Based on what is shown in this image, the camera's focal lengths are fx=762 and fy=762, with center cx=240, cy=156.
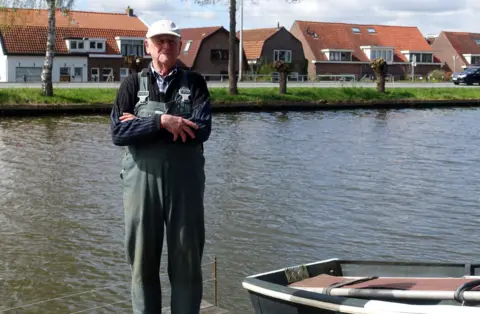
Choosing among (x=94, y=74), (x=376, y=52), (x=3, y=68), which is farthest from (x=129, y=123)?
(x=376, y=52)

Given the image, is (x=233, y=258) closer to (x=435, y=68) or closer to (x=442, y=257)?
(x=442, y=257)

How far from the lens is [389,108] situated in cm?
3666

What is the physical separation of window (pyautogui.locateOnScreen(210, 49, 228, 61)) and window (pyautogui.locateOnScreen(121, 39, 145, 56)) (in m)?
6.27

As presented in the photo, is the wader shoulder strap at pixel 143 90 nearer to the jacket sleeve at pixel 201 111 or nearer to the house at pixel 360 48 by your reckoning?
the jacket sleeve at pixel 201 111

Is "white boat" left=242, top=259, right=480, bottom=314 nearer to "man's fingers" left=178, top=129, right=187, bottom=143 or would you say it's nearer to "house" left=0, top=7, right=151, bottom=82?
"man's fingers" left=178, top=129, right=187, bottom=143

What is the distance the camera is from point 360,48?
73.3 m

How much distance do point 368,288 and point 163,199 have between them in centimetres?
176

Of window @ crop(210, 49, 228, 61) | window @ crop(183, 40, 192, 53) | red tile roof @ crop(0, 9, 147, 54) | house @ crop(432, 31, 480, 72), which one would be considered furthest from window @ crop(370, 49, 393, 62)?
red tile roof @ crop(0, 9, 147, 54)

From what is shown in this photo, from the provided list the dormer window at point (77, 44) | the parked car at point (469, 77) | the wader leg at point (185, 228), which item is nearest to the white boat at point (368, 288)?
the wader leg at point (185, 228)

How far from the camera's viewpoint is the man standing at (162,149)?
4516mm

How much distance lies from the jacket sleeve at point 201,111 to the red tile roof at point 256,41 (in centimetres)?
6138

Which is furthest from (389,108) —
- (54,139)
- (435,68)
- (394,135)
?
(435,68)

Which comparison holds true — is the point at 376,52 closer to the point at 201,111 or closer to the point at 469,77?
the point at 469,77

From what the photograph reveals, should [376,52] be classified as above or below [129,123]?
above
